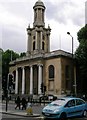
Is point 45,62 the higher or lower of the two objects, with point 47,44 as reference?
lower

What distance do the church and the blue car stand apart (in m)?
40.6

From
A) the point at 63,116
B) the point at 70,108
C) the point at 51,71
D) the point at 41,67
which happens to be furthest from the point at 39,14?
the point at 63,116

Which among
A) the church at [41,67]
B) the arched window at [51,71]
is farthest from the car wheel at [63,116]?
the arched window at [51,71]

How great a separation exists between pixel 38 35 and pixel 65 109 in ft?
205

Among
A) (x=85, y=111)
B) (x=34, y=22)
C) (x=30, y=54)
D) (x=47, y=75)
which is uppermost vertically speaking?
(x=34, y=22)

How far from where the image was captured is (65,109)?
18812mm

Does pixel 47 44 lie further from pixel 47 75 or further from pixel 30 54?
pixel 47 75

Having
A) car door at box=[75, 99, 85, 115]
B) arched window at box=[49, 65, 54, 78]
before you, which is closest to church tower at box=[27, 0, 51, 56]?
arched window at box=[49, 65, 54, 78]

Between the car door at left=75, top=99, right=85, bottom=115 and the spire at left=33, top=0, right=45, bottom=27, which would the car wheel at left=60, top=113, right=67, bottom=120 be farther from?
the spire at left=33, top=0, right=45, bottom=27

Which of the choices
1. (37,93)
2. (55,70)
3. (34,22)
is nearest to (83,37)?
(55,70)

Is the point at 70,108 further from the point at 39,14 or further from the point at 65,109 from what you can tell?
the point at 39,14

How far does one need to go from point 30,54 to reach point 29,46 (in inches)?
150

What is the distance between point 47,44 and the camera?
269ft

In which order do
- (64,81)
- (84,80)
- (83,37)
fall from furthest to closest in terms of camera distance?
(84,80)
(64,81)
(83,37)
